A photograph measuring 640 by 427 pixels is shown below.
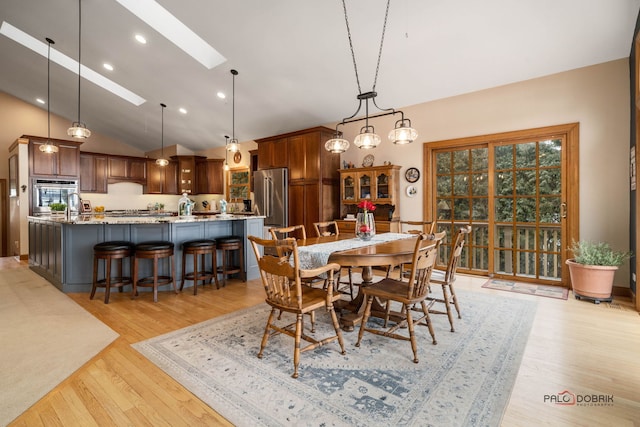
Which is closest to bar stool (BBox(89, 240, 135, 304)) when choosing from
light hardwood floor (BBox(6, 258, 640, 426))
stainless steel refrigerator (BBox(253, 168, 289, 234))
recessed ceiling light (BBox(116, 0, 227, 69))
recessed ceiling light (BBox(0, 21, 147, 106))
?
light hardwood floor (BBox(6, 258, 640, 426))

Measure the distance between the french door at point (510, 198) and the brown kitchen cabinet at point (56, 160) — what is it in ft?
26.1

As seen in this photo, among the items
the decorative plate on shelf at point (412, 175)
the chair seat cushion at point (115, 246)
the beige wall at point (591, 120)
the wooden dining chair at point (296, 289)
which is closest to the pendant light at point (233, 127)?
the chair seat cushion at point (115, 246)

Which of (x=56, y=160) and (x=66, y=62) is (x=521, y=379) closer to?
(x=66, y=62)

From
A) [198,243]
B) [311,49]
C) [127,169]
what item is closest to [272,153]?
[311,49]

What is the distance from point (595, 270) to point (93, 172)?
10.4m

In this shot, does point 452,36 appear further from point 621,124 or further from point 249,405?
point 249,405

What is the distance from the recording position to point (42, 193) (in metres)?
6.98

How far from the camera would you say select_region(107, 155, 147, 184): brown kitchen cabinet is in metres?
8.66

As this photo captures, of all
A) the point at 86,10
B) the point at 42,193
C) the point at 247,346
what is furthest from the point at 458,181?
the point at 42,193

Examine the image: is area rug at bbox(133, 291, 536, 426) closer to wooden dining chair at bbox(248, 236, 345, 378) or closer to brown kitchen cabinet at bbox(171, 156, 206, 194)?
wooden dining chair at bbox(248, 236, 345, 378)

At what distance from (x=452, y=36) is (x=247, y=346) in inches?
155

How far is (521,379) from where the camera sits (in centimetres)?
206

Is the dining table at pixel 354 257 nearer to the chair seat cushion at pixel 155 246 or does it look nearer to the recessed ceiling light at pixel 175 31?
the chair seat cushion at pixel 155 246

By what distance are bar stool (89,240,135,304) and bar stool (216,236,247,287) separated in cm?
107
